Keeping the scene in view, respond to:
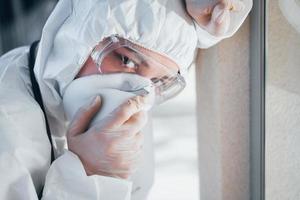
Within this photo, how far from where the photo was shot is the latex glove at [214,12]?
0.80 metres

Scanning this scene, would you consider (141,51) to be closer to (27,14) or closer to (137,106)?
(137,106)

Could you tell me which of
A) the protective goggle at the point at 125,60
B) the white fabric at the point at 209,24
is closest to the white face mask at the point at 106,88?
the protective goggle at the point at 125,60

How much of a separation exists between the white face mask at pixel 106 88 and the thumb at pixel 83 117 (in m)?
0.01

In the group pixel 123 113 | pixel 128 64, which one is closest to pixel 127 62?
pixel 128 64

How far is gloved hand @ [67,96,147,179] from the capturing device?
81 centimetres

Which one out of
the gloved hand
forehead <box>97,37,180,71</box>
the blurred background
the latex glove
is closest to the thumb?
the gloved hand

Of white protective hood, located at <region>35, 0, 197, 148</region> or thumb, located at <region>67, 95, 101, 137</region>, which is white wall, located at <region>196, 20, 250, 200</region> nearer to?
white protective hood, located at <region>35, 0, 197, 148</region>

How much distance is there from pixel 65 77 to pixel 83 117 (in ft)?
0.33

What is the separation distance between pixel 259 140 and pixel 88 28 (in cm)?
51

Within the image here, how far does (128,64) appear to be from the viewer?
0.86 m

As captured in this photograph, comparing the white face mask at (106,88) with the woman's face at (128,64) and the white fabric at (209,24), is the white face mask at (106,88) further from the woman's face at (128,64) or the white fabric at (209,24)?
the white fabric at (209,24)

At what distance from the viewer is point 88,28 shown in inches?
32.1

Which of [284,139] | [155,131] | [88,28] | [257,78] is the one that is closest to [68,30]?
[88,28]

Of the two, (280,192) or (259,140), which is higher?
(259,140)
